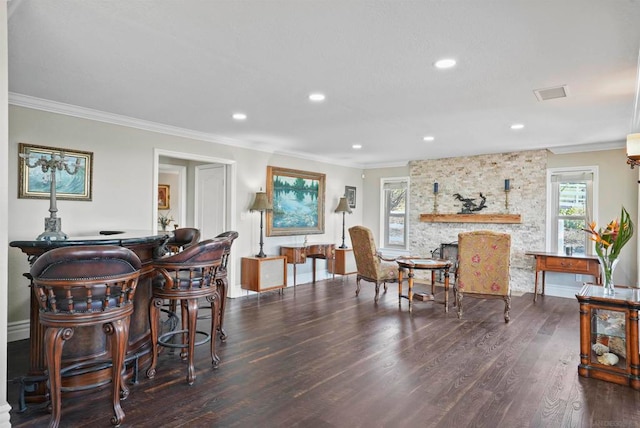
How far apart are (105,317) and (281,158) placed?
474cm

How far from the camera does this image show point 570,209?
6.14 m

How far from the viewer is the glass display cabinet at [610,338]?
2.82 metres

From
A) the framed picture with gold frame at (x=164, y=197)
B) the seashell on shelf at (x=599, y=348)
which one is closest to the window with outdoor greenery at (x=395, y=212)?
the framed picture with gold frame at (x=164, y=197)

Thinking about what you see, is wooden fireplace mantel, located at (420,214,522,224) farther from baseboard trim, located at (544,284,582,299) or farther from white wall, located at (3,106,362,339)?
white wall, located at (3,106,362,339)

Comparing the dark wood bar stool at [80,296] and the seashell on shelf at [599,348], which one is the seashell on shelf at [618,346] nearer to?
the seashell on shelf at [599,348]

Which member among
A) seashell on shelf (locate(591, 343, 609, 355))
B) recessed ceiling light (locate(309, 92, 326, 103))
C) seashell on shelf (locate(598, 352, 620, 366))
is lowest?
seashell on shelf (locate(598, 352, 620, 366))

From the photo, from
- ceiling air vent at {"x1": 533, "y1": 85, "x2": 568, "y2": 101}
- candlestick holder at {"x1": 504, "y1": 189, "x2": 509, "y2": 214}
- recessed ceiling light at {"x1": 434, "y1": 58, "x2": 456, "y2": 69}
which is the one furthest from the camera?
candlestick holder at {"x1": 504, "y1": 189, "x2": 509, "y2": 214}

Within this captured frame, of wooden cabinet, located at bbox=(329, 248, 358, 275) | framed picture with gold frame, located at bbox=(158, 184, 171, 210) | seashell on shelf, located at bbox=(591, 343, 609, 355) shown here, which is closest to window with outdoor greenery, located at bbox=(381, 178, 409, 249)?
wooden cabinet, located at bbox=(329, 248, 358, 275)

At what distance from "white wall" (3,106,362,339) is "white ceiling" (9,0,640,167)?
0.30m

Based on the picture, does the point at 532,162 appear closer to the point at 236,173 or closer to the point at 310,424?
the point at 236,173

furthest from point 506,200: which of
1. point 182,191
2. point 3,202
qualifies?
point 3,202

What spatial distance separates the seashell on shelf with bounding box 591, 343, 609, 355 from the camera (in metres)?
2.99

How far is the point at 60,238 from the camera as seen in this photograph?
8.37 ft

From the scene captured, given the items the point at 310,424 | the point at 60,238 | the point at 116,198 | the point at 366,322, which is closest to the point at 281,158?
the point at 116,198
